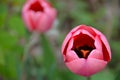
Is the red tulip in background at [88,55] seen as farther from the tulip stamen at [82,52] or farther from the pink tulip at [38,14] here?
the pink tulip at [38,14]

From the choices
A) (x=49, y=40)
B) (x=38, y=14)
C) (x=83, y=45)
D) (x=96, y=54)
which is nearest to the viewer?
(x=96, y=54)

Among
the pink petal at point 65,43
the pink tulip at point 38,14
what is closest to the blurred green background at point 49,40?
the pink tulip at point 38,14

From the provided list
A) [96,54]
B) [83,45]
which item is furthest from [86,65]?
[83,45]

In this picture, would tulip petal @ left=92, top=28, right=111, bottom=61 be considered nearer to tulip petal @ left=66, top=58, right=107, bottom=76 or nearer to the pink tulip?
tulip petal @ left=66, top=58, right=107, bottom=76

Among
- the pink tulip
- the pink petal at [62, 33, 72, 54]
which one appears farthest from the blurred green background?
the pink petal at [62, 33, 72, 54]

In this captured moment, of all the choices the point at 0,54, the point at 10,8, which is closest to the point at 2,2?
the point at 10,8

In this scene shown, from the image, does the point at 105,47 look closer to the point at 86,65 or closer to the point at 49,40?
the point at 86,65
